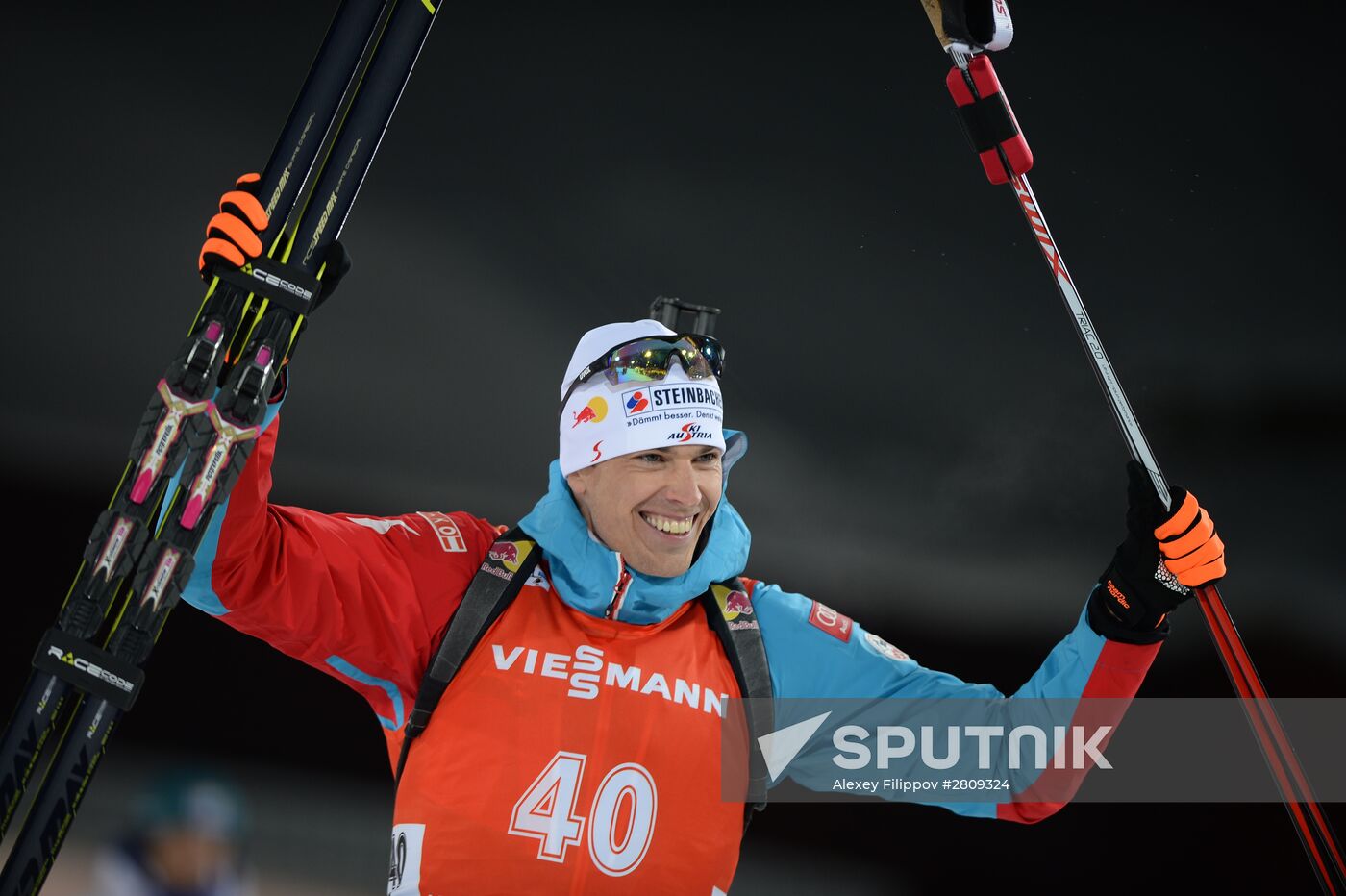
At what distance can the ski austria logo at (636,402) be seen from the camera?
2500 millimetres

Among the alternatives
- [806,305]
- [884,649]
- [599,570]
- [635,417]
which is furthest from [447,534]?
[806,305]

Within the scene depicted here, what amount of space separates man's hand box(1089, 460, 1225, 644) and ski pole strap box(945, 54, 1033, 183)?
70 cm

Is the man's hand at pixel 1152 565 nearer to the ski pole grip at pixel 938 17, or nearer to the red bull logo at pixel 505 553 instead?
the ski pole grip at pixel 938 17

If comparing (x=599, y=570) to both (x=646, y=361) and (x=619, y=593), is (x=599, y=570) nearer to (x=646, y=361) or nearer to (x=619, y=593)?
(x=619, y=593)

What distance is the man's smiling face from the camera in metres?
2.42

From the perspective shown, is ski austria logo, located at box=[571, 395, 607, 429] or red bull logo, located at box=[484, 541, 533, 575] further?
ski austria logo, located at box=[571, 395, 607, 429]

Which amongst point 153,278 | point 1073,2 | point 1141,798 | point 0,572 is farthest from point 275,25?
point 1141,798

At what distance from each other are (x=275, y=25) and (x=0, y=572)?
2.31m

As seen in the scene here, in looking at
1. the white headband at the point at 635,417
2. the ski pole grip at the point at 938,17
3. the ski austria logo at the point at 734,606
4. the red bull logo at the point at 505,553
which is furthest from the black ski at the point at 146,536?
the ski pole grip at the point at 938,17

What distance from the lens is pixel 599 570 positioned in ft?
7.82

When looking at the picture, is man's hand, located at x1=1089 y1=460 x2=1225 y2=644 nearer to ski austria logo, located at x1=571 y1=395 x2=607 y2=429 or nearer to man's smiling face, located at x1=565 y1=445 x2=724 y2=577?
man's smiling face, located at x1=565 y1=445 x2=724 y2=577

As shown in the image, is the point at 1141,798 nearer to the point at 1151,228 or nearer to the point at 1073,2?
the point at 1151,228

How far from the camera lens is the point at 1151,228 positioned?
478cm

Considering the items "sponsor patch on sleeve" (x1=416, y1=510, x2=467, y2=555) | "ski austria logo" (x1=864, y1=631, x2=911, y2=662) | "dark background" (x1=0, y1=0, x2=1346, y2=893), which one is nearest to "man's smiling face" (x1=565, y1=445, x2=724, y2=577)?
"sponsor patch on sleeve" (x1=416, y1=510, x2=467, y2=555)
